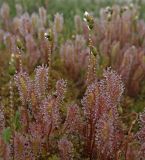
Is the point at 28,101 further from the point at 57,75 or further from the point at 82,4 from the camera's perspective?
the point at 82,4

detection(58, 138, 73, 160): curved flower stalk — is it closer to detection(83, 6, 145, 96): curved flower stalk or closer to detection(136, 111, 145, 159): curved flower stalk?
detection(136, 111, 145, 159): curved flower stalk

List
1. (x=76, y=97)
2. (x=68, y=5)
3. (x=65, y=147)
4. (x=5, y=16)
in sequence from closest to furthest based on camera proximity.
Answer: (x=65, y=147), (x=76, y=97), (x=5, y=16), (x=68, y=5)

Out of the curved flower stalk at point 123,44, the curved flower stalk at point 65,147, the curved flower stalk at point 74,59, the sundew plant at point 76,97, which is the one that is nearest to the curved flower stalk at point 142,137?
the sundew plant at point 76,97

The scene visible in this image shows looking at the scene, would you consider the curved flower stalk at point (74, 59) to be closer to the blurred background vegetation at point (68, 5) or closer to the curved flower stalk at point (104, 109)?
the curved flower stalk at point (104, 109)

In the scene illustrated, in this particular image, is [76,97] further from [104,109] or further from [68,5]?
[68,5]

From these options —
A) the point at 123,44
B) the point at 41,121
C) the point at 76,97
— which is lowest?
the point at 41,121

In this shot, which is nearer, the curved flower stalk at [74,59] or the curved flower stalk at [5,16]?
the curved flower stalk at [74,59]

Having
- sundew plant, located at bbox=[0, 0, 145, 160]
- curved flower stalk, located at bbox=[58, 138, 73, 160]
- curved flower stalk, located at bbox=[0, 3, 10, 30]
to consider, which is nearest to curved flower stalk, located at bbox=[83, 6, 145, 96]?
sundew plant, located at bbox=[0, 0, 145, 160]

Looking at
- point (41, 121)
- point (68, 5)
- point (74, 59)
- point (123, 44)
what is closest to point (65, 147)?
point (41, 121)

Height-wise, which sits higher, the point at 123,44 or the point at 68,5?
the point at 68,5

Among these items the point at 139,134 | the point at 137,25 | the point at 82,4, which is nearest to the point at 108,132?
the point at 139,134
